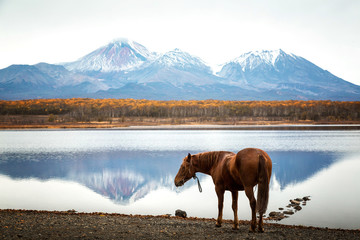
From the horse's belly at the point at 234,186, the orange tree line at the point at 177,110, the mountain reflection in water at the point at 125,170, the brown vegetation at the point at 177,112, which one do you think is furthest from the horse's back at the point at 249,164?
the orange tree line at the point at 177,110

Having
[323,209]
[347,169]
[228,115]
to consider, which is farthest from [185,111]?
[323,209]

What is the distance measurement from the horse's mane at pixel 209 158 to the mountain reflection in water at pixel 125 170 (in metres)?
5.89

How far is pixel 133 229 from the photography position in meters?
8.10

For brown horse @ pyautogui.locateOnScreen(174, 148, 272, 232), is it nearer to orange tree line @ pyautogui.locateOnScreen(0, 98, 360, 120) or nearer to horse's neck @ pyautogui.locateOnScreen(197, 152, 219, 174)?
horse's neck @ pyautogui.locateOnScreen(197, 152, 219, 174)

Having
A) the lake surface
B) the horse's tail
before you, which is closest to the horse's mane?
the horse's tail

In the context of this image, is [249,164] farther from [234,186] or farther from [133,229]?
[133,229]

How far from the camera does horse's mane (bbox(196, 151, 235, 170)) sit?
8.16m

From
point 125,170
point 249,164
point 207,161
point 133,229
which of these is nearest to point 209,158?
point 207,161

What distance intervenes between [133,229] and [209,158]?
91.1 inches

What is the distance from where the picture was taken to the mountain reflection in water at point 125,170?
16.8 meters

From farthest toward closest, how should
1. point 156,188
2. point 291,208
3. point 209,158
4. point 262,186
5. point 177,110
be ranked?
point 177,110, point 156,188, point 291,208, point 209,158, point 262,186

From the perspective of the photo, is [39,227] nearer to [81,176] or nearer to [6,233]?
[6,233]

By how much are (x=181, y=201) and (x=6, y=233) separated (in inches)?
264

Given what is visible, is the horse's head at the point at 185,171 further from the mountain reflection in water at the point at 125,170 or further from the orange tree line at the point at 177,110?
the orange tree line at the point at 177,110
